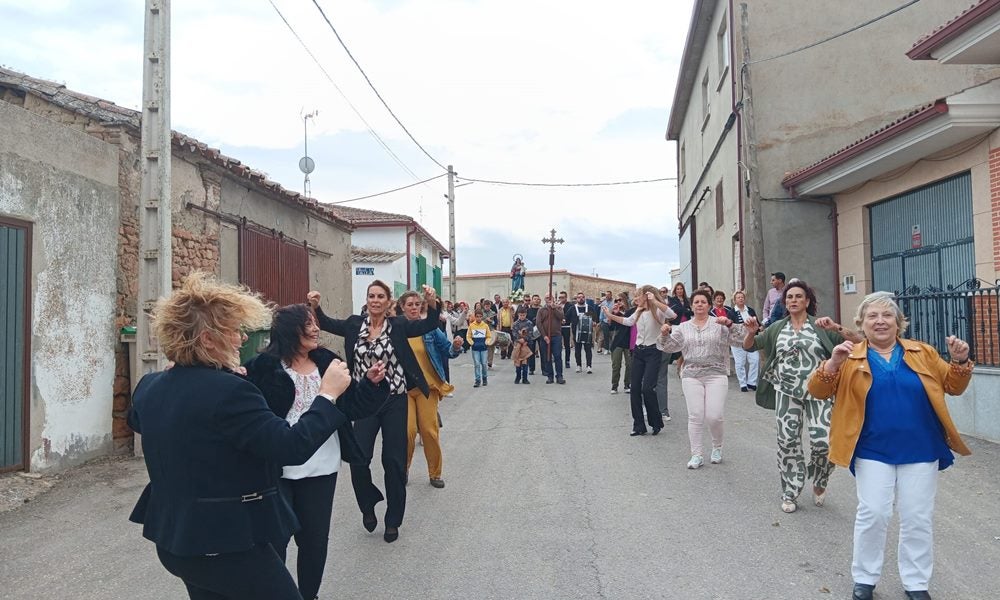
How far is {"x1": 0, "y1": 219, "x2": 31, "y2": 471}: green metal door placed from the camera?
6988 mm

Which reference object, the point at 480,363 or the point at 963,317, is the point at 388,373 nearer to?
the point at 963,317

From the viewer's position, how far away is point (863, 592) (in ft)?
13.0

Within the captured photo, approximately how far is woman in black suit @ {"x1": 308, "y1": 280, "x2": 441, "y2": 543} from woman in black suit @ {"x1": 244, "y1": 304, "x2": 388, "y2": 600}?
4.42 feet

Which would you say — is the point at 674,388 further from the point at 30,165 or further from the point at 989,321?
the point at 30,165

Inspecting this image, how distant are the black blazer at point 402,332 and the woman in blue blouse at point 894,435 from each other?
2.81 metres

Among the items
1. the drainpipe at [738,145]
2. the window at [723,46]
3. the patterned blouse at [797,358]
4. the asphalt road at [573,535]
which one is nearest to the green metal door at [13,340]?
the asphalt road at [573,535]

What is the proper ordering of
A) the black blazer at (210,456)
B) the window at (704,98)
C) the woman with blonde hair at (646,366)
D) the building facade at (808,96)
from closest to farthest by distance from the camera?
the black blazer at (210,456) → the woman with blonde hair at (646,366) → the building facade at (808,96) → the window at (704,98)

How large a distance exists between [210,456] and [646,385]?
7.01m

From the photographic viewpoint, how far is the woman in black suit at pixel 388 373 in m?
5.34

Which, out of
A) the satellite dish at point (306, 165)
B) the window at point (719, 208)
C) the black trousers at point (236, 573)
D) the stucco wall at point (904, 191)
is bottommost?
the black trousers at point (236, 573)

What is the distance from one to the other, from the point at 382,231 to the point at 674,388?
65.0 ft

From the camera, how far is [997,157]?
988 cm

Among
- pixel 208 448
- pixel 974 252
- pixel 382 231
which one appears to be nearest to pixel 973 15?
pixel 974 252

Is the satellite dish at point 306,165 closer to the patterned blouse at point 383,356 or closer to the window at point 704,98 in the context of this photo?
the window at point 704,98
